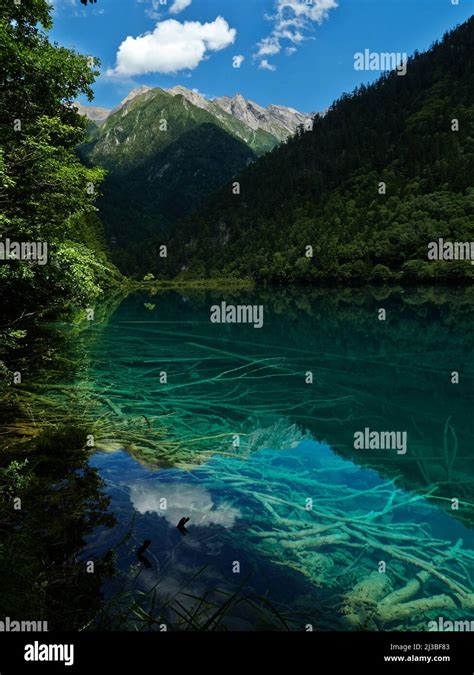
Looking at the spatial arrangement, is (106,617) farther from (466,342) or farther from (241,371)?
(466,342)

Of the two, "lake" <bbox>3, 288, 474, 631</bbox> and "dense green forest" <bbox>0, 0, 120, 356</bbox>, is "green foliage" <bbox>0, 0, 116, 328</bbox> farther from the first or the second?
"lake" <bbox>3, 288, 474, 631</bbox>

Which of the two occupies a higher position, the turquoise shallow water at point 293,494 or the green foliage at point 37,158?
the green foliage at point 37,158

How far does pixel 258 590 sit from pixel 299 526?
200 centimetres

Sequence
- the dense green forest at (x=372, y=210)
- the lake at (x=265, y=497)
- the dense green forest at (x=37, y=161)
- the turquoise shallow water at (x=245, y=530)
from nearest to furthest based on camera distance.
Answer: the lake at (x=265, y=497), the turquoise shallow water at (x=245, y=530), the dense green forest at (x=37, y=161), the dense green forest at (x=372, y=210)

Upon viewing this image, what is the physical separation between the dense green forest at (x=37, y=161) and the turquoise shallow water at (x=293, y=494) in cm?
483

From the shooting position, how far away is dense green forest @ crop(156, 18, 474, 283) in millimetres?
102938

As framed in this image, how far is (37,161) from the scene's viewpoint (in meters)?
10.5

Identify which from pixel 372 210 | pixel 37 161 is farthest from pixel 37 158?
pixel 372 210

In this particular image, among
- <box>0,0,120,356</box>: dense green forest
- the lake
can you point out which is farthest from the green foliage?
the lake

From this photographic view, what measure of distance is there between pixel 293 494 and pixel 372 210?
136556 millimetres

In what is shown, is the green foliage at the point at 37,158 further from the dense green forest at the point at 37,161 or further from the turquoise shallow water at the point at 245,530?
the turquoise shallow water at the point at 245,530

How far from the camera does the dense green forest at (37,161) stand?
10.4m

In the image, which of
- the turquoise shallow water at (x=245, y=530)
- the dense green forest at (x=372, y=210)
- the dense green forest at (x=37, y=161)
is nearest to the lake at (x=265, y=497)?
the turquoise shallow water at (x=245, y=530)

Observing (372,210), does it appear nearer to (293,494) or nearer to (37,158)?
(37,158)
